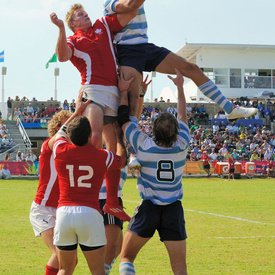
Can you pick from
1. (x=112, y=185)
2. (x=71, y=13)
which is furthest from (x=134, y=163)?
(x=71, y=13)

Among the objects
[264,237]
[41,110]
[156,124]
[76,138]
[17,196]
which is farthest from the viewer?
[41,110]

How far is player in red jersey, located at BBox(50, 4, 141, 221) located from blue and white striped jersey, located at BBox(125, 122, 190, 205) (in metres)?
0.41

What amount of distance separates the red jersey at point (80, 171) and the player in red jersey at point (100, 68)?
1.44ft

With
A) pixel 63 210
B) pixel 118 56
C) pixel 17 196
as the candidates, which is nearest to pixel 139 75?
pixel 118 56

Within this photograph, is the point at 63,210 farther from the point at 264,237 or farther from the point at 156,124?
the point at 264,237

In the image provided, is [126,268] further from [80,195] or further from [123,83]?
[123,83]

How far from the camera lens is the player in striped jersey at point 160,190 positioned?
590 cm

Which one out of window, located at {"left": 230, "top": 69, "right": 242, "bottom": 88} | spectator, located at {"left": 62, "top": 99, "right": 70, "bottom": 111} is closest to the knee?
spectator, located at {"left": 62, "top": 99, "right": 70, "bottom": 111}

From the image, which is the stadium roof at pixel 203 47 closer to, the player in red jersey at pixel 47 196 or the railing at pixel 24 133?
the railing at pixel 24 133

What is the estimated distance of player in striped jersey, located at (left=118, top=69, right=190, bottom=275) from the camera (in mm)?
5898

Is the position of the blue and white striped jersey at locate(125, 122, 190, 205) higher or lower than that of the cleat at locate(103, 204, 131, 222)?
higher

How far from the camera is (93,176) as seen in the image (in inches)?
220

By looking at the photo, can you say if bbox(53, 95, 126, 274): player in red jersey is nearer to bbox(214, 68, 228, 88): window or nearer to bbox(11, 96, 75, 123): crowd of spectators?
bbox(11, 96, 75, 123): crowd of spectators

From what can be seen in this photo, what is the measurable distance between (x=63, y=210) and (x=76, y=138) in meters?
0.73
